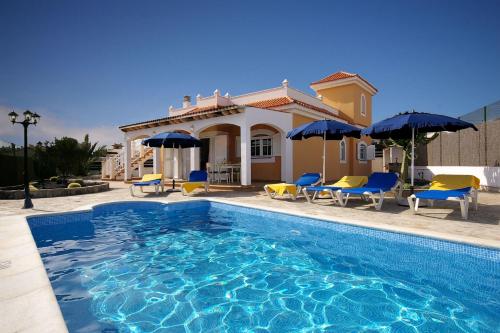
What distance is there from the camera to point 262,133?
15102 millimetres

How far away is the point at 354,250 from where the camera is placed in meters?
5.02

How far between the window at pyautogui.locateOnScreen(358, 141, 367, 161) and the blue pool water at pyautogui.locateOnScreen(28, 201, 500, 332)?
15919mm

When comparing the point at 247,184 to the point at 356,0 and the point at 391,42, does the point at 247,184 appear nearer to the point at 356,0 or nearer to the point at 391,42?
the point at 356,0

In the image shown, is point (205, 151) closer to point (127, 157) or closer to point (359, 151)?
point (127, 157)

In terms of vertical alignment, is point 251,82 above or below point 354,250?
above

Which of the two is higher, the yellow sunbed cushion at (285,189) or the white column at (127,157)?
the white column at (127,157)

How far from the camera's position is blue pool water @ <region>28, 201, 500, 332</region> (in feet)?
9.48

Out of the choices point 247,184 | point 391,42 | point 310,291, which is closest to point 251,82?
point 391,42

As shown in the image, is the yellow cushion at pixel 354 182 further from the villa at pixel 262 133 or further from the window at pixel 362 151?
the window at pixel 362 151

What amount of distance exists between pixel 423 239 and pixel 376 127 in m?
4.06

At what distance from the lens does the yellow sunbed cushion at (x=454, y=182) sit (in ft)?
23.2

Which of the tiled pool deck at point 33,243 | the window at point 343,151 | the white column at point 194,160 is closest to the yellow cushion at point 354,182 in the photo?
the tiled pool deck at point 33,243

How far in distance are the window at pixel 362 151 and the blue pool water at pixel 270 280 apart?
52.2 ft

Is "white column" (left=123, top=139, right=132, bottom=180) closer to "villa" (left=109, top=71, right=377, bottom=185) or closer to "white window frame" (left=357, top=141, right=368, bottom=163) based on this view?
"villa" (left=109, top=71, right=377, bottom=185)
